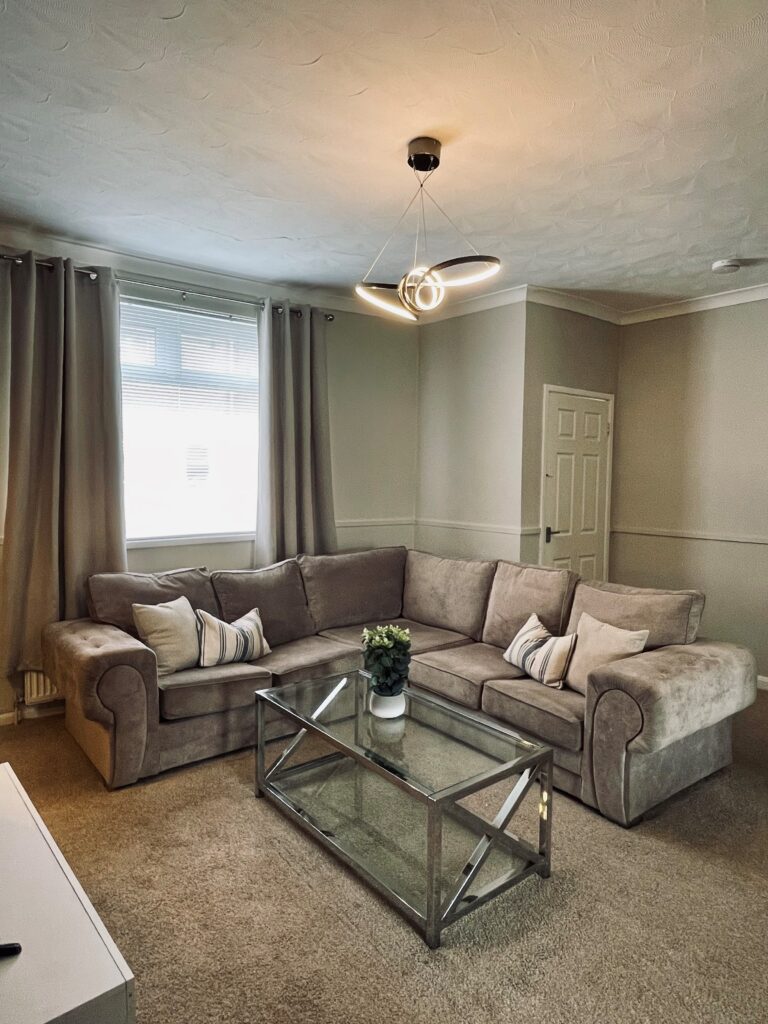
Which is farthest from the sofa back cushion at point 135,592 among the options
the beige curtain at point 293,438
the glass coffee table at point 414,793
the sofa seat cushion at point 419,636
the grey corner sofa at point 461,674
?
the glass coffee table at point 414,793

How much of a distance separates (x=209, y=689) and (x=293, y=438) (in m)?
1.93

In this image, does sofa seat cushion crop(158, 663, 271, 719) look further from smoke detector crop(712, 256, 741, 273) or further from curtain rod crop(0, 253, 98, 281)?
smoke detector crop(712, 256, 741, 273)

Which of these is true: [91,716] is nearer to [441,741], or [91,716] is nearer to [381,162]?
[441,741]

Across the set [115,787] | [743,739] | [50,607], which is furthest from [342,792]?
[743,739]

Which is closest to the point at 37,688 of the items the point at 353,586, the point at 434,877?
the point at 353,586

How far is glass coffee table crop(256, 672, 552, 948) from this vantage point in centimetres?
205

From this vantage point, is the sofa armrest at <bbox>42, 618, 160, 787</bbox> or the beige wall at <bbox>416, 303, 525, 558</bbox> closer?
the sofa armrest at <bbox>42, 618, 160, 787</bbox>

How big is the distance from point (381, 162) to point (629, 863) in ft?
9.52

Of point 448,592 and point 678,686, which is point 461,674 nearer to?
point 448,592

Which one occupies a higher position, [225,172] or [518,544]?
[225,172]

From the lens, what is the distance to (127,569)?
3846 mm

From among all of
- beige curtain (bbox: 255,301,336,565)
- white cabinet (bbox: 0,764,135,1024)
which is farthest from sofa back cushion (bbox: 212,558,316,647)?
A: white cabinet (bbox: 0,764,135,1024)

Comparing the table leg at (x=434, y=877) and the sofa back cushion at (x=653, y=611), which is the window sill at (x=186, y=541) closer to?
the sofa back cushion at (x=653, y=611)

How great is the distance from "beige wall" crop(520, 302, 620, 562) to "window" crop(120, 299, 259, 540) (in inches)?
76.7
